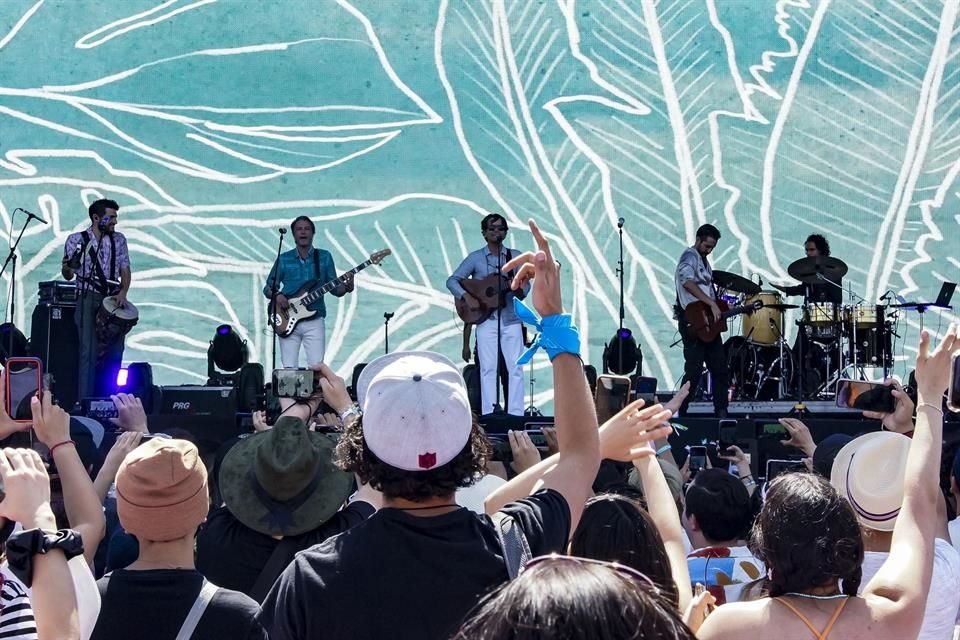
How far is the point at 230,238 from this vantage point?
1143 cm

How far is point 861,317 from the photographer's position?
34.0 ft

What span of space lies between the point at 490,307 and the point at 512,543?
25.2ft

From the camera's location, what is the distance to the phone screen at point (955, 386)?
2.15 m

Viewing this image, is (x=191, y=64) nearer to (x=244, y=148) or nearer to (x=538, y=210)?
(x=244, y=148)

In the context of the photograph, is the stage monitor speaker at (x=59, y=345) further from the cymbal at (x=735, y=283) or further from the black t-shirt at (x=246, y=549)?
the black t-shirt at (x=246, y=549)

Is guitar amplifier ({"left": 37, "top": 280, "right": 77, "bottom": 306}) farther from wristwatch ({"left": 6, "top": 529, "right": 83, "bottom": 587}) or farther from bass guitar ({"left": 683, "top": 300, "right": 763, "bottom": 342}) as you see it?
wristwatch ({"left": 6, "top": 529, "right": 83, "bottom": 587})

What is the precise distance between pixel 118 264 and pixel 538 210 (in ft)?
12.6

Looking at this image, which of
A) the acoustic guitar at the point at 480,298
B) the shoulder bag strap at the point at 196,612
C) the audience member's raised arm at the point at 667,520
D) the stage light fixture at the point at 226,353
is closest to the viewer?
the shoulder bag strap at the point at 196,612

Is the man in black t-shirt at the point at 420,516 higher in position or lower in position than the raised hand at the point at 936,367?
lower

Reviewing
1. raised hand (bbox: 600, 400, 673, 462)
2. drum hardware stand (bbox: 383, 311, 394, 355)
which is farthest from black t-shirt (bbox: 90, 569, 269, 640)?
drum hardware stand (bbox: 383, 311, 394, 355)

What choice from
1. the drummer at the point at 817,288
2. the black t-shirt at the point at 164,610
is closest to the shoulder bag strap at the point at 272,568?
the black t-shirt at the point at 164,610

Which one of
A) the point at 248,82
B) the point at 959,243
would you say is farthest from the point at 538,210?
the point at 959,243

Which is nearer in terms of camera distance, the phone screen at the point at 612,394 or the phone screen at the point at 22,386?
the phone screen at the point at 612,394

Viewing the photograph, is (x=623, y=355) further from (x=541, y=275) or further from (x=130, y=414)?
(x=541, y=275)
